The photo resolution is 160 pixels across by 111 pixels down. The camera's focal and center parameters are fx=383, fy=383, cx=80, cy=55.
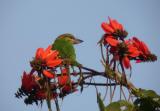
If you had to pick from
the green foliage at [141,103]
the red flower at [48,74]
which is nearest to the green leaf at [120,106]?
the green foliage at [141,103]

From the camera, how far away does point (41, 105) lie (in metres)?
1.56

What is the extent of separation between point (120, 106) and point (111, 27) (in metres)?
0.36

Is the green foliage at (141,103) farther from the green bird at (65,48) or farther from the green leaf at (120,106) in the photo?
the green bird at (65,48)

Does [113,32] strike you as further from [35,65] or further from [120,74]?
[35,65]

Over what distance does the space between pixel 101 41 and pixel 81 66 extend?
0.13 meters

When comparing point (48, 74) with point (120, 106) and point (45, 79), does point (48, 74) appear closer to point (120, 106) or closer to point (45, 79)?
point (45, 79)

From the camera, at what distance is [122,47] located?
1.53 m

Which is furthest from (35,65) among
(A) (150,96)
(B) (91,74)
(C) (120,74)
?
(A) (150,96)

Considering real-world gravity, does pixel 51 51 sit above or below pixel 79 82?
above

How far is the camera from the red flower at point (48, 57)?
1508mm

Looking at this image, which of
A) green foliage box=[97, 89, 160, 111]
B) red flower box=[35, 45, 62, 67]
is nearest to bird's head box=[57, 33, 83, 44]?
red flower box=[35, 45, 62, 67]

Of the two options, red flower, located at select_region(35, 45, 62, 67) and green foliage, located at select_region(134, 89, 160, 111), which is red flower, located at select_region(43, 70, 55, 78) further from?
green foliage, located at select_region(134, 89, 160, 111)

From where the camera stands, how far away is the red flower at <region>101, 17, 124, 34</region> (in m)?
1.62

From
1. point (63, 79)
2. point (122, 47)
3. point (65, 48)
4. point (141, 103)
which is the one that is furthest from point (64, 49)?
point (141, 103)
